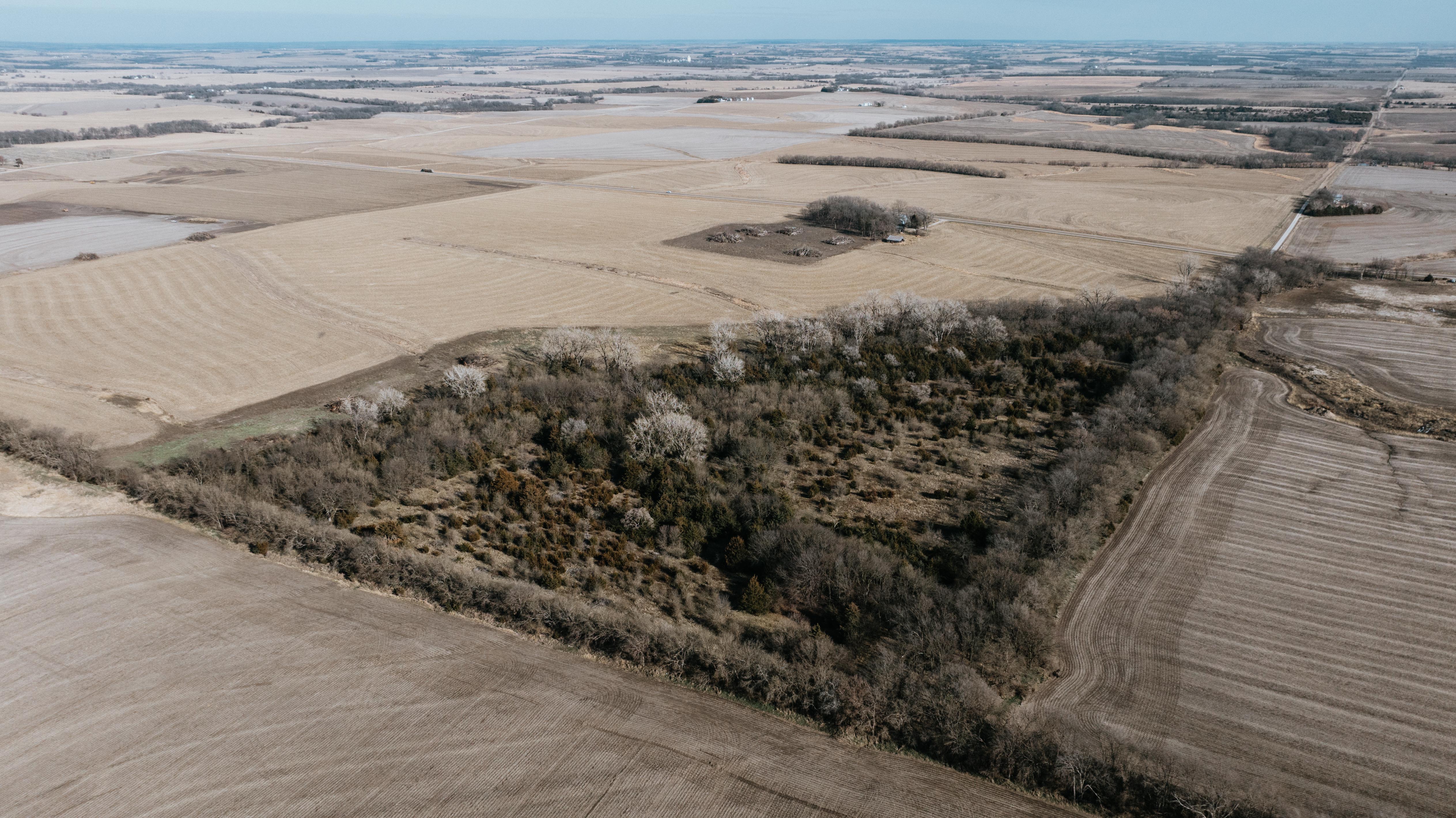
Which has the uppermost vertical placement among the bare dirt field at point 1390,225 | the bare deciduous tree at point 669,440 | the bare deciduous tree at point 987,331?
the bare dirt field at point 1390,225

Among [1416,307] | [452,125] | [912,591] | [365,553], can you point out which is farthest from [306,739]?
[452,125]

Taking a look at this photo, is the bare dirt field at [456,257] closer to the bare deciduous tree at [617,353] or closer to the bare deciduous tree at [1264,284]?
the bare deciduous tree at [617,353]

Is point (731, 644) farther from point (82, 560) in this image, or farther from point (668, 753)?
point (82, 560)

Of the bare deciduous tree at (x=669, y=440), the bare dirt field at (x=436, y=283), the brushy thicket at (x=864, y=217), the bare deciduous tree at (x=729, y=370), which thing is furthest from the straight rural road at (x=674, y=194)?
the bare deciduous tree at (x=669, y=440)

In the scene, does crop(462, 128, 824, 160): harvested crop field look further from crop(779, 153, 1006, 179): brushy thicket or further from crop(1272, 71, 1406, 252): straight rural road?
crop(1272, 71, 1406, 252): straight rural road

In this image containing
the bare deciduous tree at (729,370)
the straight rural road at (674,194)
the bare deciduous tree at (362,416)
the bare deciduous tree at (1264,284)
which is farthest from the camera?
the straight rural road at (674,194)

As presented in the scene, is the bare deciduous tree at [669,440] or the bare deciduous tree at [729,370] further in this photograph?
the bare deciduous tree at [729,370]


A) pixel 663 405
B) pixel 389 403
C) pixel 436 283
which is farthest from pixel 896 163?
pixel 389 403
